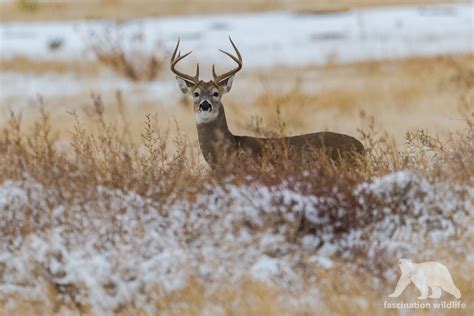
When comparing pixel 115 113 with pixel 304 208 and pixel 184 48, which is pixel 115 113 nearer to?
pixel 184 48

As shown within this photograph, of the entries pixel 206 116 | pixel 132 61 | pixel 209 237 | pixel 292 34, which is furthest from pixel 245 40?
pixel 209 237

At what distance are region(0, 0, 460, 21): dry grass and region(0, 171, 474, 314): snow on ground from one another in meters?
26.1

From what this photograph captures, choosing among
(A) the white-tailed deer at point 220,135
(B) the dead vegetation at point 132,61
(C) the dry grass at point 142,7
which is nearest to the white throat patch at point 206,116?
(A) the white-tailed deer at point 220,135

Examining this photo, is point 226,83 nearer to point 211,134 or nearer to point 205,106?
point 205,106

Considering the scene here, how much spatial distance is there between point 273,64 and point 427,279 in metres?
16.6

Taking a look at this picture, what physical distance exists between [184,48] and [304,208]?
1841cm

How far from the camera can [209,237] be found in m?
6.73

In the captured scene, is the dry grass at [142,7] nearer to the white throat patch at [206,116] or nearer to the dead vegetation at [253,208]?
the white throat patch at [206,116]

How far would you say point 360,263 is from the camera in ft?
21.0

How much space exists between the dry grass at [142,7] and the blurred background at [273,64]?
0.60ft

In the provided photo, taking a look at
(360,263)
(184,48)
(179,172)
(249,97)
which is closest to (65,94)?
(249,97)

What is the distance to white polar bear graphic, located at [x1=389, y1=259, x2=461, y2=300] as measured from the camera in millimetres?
6172

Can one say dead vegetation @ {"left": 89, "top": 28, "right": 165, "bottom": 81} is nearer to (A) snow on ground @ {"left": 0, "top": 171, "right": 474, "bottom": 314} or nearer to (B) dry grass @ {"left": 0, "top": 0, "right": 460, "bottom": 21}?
(B) dry grass @ {"left": 0, "top": 0, "right": 460, "bottom": 21}

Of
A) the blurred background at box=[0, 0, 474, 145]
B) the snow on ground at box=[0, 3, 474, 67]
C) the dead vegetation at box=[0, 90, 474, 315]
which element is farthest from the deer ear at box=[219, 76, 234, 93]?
the snow on ground at box=[0, 3, 474, 67]
